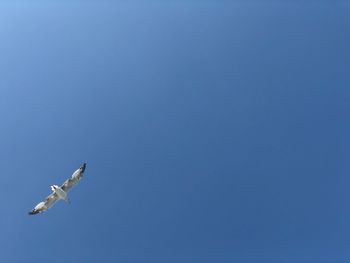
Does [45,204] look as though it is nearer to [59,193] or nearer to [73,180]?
[59,193]

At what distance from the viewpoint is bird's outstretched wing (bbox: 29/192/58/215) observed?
2869 inches

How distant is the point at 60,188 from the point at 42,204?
3630mm

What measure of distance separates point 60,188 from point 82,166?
13.7ft

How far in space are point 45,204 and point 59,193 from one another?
2.73 m

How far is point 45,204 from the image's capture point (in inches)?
2881

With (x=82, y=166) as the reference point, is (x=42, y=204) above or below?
below

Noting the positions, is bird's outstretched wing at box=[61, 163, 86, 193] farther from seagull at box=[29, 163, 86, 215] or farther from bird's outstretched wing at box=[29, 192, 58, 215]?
bird's outstretched wing at box=[29, 192, 58, 215]

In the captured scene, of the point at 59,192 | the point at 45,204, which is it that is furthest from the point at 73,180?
the point at 45,204

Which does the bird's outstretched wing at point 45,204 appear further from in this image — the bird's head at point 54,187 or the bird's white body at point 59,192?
the bird's head at point 54,187

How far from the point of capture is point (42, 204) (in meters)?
73.2

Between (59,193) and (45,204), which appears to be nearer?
(59,193)

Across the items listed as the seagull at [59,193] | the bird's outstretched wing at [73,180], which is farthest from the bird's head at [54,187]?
the bird's outstretched wing at [73,180]

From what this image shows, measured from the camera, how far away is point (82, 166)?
73.7 meters

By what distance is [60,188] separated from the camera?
237 feet
